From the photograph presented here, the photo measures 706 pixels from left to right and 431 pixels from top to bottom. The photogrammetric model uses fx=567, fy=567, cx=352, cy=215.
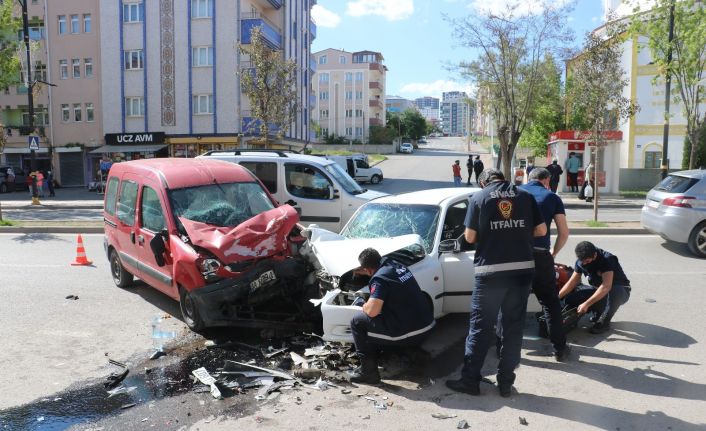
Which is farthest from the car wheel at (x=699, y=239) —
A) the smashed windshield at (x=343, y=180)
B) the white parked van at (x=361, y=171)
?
the white parked van at (x=361, y=171)

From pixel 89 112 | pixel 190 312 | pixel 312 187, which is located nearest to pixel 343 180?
pixel 312 187

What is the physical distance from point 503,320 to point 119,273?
6182 millimetres

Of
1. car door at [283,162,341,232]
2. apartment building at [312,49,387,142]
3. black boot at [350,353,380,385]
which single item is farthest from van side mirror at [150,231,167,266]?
apartment building at [312,49,387,142]

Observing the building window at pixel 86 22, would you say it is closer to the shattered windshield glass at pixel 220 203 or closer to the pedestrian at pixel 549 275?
the shattered windshield glass at pixel 220 203

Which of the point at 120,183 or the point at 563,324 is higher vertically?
the point at 120,183

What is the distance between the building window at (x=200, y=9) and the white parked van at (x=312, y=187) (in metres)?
28.9

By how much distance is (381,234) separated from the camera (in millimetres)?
6617

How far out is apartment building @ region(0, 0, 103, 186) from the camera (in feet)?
131

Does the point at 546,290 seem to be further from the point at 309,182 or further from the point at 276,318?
the point at 309,182

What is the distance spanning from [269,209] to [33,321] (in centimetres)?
323

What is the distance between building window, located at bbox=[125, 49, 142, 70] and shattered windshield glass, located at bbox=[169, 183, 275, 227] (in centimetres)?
3452

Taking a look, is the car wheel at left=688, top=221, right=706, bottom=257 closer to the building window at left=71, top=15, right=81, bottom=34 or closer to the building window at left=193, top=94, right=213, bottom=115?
the building window at left=193, top=94, right=213, bottom=115

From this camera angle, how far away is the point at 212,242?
20.4 ft

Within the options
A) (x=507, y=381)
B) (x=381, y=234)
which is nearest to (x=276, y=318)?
(x=381, y=234)
